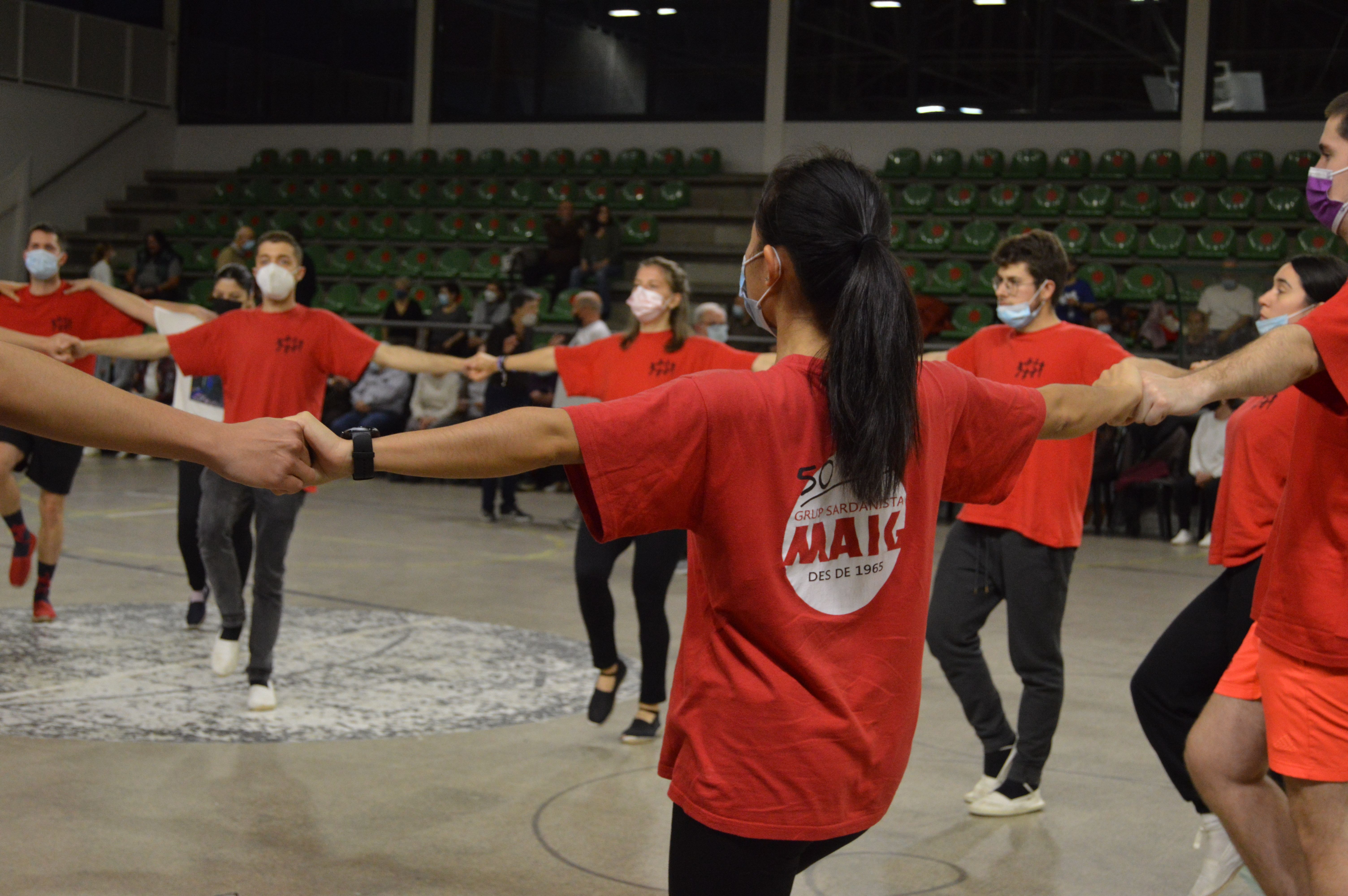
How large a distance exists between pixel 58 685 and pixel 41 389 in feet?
13.9

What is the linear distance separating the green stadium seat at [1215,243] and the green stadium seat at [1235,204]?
0.51 ft

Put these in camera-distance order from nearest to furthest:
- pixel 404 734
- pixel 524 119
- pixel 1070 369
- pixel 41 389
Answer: pixel 41 389
pixel 1070 369
pixel 404 734
pixel 524 119

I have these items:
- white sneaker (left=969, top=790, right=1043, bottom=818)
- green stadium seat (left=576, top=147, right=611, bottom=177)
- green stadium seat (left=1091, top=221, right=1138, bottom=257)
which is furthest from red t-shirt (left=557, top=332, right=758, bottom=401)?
green stadium seat (left=576, top=147, right=611, bottom=177)

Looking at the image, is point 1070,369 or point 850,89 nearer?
point 1070,369

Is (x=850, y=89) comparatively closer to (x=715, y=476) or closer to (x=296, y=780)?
(x=296, y=780)

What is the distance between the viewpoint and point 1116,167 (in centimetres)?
1614

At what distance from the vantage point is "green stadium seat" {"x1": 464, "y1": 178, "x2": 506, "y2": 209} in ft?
61.9

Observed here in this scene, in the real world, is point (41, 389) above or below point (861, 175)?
A: below

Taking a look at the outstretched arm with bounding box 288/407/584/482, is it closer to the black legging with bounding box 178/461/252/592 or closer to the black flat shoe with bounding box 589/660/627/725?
the black flat shoe with bounding box 589/660/627/725

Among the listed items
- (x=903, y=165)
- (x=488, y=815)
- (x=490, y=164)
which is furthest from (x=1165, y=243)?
(x=488, y=815)

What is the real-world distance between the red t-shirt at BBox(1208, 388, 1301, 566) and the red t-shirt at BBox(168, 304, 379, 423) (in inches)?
138

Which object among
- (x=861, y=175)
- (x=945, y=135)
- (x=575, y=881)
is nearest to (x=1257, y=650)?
(x=861, y=175)

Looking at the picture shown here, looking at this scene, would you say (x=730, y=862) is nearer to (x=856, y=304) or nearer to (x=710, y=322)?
(x=856, y=304)

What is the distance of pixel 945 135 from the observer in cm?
1762
